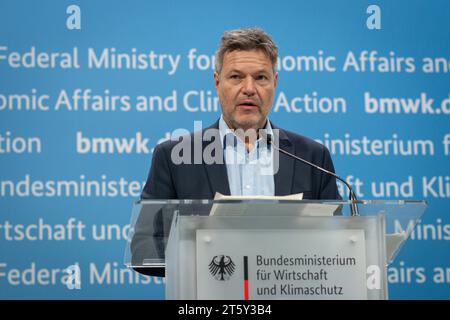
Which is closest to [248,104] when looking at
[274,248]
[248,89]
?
[248,89]

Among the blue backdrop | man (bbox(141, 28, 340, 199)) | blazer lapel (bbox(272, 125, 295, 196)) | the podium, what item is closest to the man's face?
man (bbox(141, 28, 340, 199))

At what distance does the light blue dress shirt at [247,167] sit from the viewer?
310cm

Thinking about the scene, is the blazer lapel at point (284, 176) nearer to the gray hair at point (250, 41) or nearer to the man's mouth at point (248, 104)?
the man's mouth at point (248, 104)

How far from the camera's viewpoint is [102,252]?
12.4 ft

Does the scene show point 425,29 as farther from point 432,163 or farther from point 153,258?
point 153,258

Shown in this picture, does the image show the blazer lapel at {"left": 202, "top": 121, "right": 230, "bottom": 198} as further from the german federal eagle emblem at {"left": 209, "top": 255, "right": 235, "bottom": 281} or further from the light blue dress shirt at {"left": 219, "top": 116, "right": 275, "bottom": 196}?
the german federal eagle emblem at {"left": 209, "top": 255, "right": 235, "bottom": 281}

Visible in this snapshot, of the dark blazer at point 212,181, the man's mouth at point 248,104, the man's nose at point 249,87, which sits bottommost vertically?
the dark blazer at point 212,181

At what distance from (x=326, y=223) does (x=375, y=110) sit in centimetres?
225

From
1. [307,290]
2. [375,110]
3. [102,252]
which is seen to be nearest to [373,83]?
[375,110]

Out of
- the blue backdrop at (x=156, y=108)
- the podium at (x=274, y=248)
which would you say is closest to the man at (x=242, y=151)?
the blue backdrop at (x=156, y=108)

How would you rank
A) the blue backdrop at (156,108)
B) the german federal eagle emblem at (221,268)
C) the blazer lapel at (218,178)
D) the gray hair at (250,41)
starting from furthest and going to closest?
1. the blue backdrop at (156,108)
2. the gray hair at (250,41)
3. the blazer lapel at (218,178)
4. the german federal eagle emblem at (221,268)

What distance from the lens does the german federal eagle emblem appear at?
1862 millimetres

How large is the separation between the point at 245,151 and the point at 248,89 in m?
0.23
